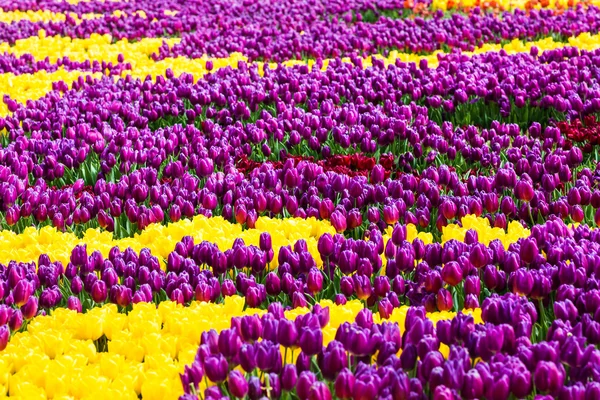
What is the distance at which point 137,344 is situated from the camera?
12.1ft

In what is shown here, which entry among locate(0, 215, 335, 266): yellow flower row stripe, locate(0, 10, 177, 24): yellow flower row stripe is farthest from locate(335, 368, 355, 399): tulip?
locate(0, 10, 177, 24): yellow flower row stripe

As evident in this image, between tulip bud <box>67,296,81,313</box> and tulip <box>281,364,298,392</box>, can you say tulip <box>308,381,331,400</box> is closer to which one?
tulip <box>281,364,298,392</box>

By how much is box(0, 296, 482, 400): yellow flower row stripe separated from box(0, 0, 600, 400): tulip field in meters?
0.01

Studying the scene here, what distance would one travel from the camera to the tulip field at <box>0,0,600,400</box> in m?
3.29

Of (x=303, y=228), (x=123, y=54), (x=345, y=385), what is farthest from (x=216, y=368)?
(x=123, y=54)

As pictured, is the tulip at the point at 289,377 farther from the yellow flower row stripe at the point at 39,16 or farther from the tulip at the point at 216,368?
the yellow flower row stripe at the point at 39,16

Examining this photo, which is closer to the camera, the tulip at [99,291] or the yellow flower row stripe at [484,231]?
the tulip at [99,291]

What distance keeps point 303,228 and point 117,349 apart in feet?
5.81

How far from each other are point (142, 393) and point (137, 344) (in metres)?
0.40

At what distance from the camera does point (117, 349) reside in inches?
146

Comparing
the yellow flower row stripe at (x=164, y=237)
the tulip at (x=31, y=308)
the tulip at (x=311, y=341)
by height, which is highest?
the tulip at (x=311, y=341)

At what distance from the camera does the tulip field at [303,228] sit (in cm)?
329

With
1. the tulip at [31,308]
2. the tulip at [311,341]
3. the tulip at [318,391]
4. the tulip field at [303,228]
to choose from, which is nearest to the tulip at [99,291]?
the tulip field at [303,228]

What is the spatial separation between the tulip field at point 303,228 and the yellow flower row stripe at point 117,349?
1cm
